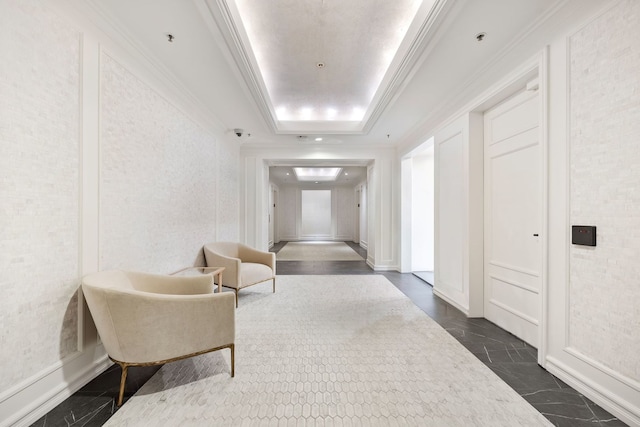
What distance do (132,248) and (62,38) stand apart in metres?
1.48

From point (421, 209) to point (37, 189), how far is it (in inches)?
202

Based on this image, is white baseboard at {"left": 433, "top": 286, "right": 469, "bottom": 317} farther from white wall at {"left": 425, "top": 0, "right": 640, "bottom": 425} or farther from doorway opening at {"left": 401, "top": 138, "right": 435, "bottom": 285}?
doorway opening at {"left": 401, "top": 138, "right": 435, "bottom": 285}

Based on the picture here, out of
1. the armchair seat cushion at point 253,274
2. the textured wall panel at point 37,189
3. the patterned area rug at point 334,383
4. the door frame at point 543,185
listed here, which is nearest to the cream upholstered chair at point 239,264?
the armchair seat cushion at point 253,274

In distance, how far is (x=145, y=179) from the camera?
7.68 ft

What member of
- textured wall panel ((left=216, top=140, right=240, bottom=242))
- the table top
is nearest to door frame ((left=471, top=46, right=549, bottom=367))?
the table top

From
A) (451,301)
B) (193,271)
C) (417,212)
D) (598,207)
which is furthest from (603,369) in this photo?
(417,212)

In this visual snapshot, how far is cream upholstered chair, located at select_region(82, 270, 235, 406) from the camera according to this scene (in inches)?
60.2

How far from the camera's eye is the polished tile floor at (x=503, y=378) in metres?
1.45

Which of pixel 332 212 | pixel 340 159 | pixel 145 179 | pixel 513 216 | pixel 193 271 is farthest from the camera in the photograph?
pixel 332 212

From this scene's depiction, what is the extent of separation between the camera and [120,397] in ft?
5.03

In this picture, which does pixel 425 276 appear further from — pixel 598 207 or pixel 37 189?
pixel 37 189

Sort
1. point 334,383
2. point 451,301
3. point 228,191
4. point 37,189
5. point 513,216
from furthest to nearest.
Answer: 1. point 228,191
2. point 451,301
3. point 513,216
4. point 334,383
5. point 37,189

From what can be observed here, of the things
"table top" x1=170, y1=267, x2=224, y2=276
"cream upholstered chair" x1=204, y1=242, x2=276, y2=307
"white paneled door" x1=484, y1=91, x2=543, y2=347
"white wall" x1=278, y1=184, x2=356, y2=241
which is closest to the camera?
"white paneled door" x1=484, y1=91, x2=543, y2=347

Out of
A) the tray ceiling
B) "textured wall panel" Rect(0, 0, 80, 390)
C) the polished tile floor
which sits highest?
the tray ceiling
